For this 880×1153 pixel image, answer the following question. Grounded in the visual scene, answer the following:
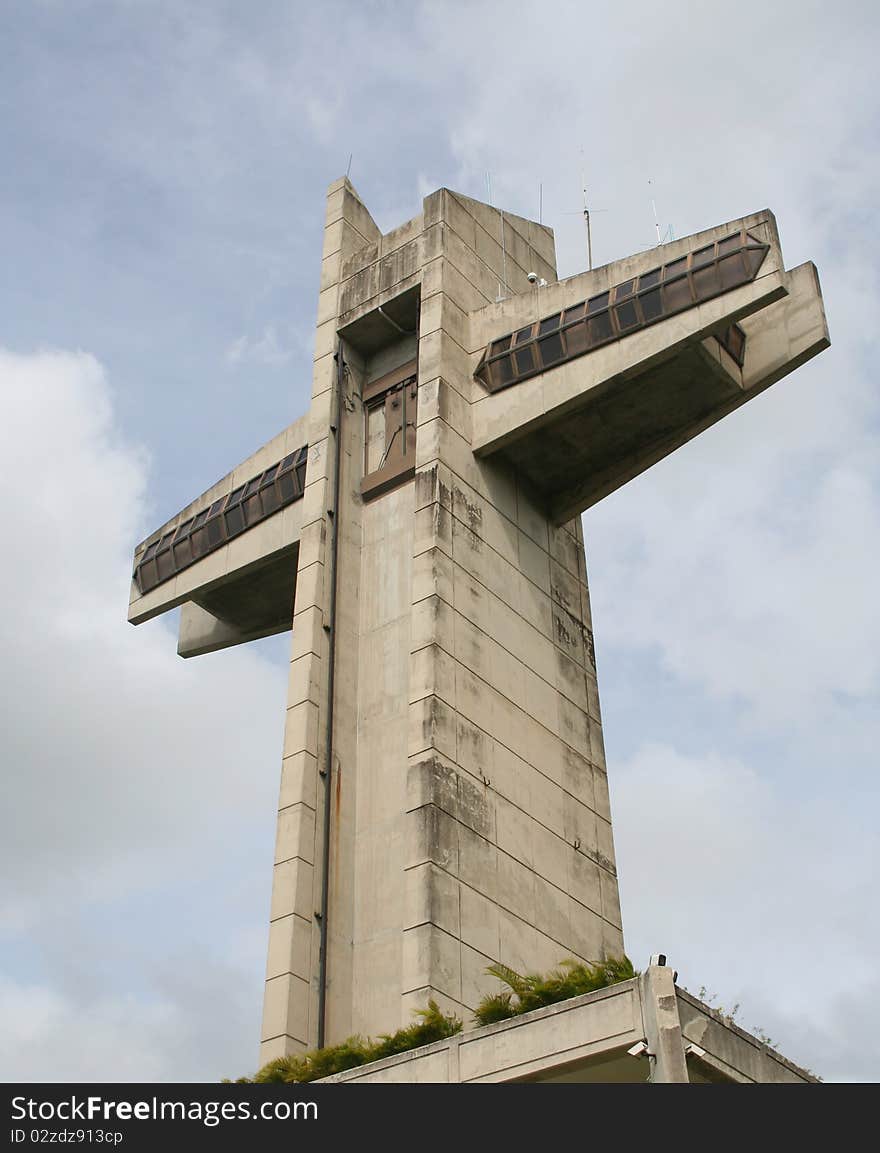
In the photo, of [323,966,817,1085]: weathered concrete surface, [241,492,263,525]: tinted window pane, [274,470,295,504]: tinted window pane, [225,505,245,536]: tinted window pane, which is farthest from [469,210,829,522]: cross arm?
[323,966,817,1085]: weathered concrete surface

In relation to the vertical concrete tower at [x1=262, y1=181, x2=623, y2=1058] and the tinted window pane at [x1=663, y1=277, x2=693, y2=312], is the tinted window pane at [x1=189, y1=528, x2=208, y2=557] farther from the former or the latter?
the tinted window pane at [x1=663, y1=277, x2=693, y2=312]

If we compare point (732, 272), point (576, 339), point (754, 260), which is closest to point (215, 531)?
point (576, 339)

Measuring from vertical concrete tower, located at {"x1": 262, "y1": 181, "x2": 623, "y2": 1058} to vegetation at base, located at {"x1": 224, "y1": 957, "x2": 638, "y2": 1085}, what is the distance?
1.69 metres

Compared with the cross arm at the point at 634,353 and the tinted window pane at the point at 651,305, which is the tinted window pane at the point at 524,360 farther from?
the tinted window pane at the point at 651,305

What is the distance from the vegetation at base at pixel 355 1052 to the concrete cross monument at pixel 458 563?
139 centimetres

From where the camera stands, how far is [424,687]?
3628 cm

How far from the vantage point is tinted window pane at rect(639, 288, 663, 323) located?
3934 centimetres

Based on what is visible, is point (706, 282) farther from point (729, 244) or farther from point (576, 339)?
point (576, 339)

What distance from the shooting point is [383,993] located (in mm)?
35156
